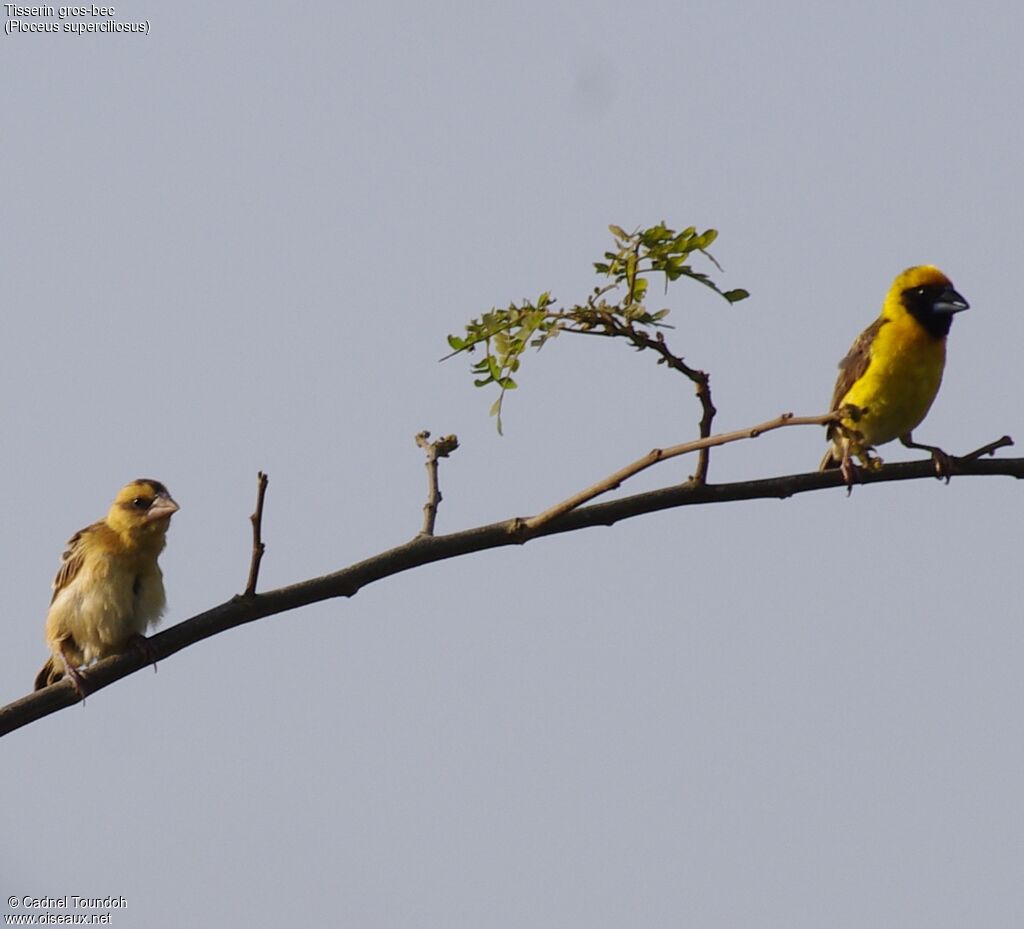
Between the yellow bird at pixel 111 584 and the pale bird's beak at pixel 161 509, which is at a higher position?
the pale bird's beak at pixel 161 509

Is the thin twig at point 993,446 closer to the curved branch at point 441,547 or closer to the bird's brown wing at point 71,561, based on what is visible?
the curved branch at point 441,547

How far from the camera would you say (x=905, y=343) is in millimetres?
7055

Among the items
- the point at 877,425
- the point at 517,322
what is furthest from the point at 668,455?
the point at 877,425

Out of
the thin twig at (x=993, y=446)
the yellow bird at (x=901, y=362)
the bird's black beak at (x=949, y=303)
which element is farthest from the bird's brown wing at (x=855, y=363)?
the thin twig at (x=993, y=446)

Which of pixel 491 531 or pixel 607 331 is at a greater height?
pixel 607 331

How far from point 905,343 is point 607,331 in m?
3.92

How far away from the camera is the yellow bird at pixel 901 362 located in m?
6.92

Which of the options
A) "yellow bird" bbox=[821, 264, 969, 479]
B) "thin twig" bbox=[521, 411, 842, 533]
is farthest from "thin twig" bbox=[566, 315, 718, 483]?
"yellow bird" bbox=[821, 264, 969, 479]

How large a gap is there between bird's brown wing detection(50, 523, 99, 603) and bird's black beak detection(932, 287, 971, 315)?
4.28 meters

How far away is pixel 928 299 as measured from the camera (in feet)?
24.0

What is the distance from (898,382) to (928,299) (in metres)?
0.63

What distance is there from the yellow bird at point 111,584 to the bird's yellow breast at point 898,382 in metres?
3.34

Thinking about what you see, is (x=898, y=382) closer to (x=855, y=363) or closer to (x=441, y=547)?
(x=855, y=363)

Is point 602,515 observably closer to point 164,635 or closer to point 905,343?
point 164,635
